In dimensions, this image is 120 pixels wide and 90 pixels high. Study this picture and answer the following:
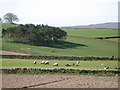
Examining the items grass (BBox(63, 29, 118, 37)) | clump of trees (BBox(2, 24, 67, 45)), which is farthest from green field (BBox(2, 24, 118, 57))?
grass (BBox(63, 29, 118, 37))

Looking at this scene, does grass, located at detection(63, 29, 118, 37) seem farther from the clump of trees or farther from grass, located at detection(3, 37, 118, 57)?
the clump of trees

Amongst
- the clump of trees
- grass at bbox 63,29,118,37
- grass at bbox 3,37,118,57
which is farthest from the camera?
grass at bbox 63,29,118,37

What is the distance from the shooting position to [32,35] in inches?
3019

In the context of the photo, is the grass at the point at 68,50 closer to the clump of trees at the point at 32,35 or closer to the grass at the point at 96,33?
the clump of trees at the point at 32,35

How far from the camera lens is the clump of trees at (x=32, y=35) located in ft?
254

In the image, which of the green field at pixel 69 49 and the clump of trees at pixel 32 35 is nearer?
the green field at pixel 69 49

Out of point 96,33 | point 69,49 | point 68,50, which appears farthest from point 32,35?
point 96,33

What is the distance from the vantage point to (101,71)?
98.8 feet

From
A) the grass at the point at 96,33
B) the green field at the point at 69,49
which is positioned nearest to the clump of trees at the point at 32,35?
the green field at the point at 69,49

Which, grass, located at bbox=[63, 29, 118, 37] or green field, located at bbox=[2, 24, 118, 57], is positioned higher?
grass, located at bbox=[63, 29, 118, 37]

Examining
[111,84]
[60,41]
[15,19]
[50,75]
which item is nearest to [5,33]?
[60,41]

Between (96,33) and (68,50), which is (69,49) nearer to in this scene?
(68,50)

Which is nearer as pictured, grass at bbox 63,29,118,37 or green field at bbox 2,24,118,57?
green field at bbox 2,24,118,57

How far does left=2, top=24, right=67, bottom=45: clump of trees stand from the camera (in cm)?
7756
